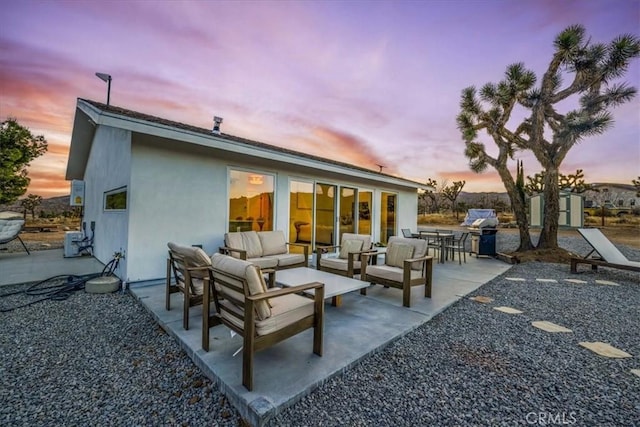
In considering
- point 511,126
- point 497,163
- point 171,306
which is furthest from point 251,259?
point 511,126

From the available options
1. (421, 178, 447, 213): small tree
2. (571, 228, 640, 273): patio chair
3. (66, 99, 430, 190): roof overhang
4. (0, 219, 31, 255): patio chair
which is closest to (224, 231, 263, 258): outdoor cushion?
(66, 99, 430, 190): roof overhang

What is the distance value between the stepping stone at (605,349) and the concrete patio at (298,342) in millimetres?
1513

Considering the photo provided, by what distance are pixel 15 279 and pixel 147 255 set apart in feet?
9.35

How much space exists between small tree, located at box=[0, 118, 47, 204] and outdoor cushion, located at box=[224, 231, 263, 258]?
16100mm

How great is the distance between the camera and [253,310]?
2.02 meters

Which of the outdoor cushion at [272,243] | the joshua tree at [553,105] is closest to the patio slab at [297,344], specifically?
the outdoor cushion at [272,243]

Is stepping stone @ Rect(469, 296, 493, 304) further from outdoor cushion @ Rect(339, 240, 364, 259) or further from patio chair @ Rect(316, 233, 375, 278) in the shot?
outdoor cushion @ Rect(339, 240, 364, 259)

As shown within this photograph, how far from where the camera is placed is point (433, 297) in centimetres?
441

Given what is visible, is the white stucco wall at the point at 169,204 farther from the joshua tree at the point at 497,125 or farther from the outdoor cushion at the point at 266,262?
the joshua tree at the point at 497,125

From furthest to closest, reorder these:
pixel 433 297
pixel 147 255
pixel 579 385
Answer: pixel 147 255 < pixel 433 297 < pixel 579 385

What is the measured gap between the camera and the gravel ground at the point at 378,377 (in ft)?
6.12

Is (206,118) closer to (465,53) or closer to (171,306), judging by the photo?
(171,306)

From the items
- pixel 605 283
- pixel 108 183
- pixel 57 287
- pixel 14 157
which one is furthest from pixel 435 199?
pixel 14 157

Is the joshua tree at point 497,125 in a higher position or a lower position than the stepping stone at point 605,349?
higher
